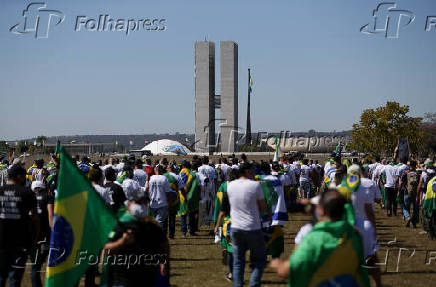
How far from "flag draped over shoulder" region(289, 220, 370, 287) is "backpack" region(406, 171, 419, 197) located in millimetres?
11390

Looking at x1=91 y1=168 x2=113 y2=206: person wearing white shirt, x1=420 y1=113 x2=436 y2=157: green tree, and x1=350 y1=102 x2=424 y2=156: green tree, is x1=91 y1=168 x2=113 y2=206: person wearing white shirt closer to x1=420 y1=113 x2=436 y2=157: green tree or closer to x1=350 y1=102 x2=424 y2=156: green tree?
x1=350 y1=102 x2=424 y2=156: green tree

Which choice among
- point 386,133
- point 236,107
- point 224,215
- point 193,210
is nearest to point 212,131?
point 236,107

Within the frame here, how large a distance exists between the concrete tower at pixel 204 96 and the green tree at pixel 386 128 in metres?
41.7

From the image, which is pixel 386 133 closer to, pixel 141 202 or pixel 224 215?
pixel 224 215

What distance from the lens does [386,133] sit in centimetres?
4188

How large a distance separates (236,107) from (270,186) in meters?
76.4

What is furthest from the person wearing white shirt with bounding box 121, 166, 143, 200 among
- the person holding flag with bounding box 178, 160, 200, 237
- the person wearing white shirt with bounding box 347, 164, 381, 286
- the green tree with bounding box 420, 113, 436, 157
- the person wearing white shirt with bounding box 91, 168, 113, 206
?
the green tree with bounding box 420, 113, 436, 157

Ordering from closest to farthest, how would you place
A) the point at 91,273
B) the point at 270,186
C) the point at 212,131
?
1. the point at 91,273
2. the point at 270,186
3. the point at 212,131

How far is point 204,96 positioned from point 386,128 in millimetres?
43297

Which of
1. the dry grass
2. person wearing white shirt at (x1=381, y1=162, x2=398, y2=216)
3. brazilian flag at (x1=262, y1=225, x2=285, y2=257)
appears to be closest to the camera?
brazilian flag at (x1=262, y1=225, x2=285, y2=257)

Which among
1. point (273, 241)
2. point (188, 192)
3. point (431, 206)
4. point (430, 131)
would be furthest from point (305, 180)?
point (430, 131)

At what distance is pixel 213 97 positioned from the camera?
84.9 metres

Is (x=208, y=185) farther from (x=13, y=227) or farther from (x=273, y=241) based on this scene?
(x=13, y=227)

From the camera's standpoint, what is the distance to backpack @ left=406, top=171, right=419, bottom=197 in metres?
14.8
